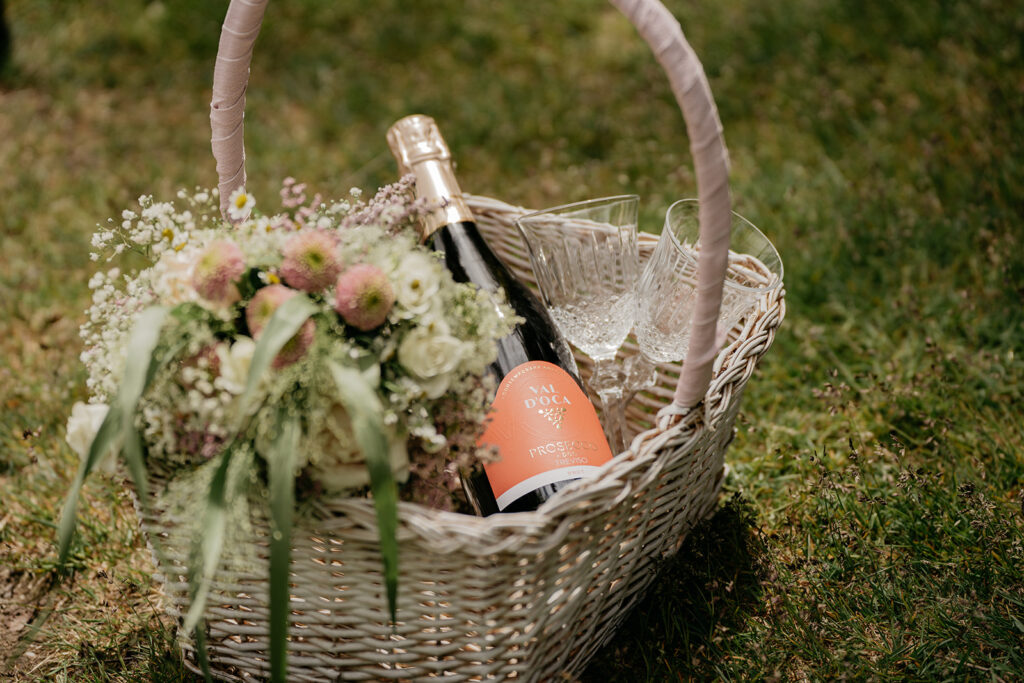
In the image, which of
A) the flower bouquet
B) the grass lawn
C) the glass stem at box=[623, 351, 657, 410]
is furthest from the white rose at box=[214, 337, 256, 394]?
the glass stem at box=[623, 351, 657, 410]

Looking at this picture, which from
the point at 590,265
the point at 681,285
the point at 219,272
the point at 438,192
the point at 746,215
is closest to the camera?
the point at 219,272

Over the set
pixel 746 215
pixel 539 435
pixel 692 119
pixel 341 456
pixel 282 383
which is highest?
pixel 692 119

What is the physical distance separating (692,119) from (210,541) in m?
0.87

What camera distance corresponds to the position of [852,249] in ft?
8.55

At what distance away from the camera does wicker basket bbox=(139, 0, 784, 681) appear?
1158mm

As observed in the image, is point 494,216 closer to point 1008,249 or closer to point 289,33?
point 1008,249

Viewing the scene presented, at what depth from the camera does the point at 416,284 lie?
1135 mm

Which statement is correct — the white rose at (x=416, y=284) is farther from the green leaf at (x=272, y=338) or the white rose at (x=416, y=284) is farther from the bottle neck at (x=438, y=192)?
the bottle neck at (x=438, y=192)

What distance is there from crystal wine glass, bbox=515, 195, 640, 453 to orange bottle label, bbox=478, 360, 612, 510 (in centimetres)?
19

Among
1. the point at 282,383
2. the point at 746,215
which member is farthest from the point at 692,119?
the point at 746,215

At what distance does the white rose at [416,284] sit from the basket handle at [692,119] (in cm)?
41

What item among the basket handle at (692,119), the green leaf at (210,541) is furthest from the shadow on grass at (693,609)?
the green leaf at (210,541)

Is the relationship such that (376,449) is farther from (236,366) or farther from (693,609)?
(693,609)

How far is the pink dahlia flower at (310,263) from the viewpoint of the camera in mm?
1129
